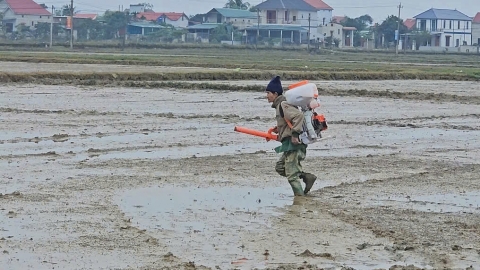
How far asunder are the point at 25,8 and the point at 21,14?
8.15ft

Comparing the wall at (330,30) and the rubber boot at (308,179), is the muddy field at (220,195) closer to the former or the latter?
the rubber boot at (308,179)

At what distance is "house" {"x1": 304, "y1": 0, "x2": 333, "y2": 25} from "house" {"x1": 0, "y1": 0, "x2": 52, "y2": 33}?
118 ft

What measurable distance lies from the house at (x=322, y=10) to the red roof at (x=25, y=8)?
36.1 meters

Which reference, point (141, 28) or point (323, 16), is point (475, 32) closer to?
point (323, 16)

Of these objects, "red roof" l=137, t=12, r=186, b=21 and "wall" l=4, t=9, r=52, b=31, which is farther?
"red roof" l=137, t=12, r=186, b=21

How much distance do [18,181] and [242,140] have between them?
6.07 meters

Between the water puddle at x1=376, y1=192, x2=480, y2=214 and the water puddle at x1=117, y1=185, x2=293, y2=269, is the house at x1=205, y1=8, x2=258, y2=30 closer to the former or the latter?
the water puddle at x1=376, y1=192, x2=480, y2=214

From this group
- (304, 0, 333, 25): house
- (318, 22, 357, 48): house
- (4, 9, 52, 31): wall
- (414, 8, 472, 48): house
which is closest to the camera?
(318, 22, 357, 48): house

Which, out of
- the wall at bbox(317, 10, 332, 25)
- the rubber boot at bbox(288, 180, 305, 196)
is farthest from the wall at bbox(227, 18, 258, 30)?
the rubber boot at bbox(288, 180, 305, 196)

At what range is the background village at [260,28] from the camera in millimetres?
113562

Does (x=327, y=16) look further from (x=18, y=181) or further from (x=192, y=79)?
(x=18, y=181)

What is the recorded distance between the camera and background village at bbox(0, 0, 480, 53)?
373ft

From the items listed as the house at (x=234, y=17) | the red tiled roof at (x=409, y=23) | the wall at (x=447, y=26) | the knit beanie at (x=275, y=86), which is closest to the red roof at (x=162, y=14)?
the house at (x=234, y=17)

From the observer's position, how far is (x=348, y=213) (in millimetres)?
9852
